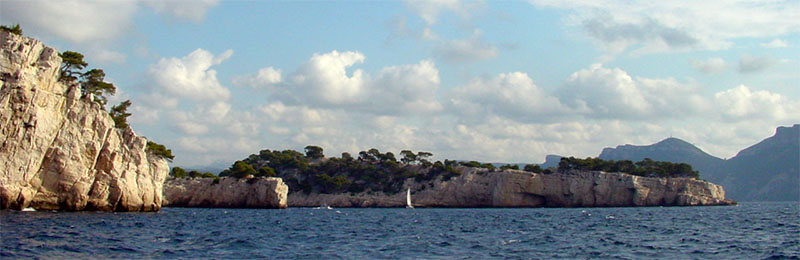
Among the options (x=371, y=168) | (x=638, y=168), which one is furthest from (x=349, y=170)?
(x=638, y=168)

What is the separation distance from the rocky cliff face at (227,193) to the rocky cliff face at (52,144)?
40.6 meters

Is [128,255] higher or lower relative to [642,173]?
lower

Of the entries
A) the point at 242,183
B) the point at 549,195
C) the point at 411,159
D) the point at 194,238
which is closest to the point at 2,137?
the point at 194,238

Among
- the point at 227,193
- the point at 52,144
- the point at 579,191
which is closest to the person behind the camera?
the point at 52,144

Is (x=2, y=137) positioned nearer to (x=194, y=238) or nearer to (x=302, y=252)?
(x=194, y=238)

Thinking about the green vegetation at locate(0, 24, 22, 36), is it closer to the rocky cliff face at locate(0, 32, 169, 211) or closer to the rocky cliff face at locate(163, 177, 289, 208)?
the rocky cliff face at locate(0, 32, 169, 211)

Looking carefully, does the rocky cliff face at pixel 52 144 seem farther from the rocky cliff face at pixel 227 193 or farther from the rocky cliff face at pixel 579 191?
the rocky cliff face at pixel 579 191

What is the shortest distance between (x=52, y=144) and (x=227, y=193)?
176 feet

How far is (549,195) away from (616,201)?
44.7 ft

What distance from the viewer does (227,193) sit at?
346 feet

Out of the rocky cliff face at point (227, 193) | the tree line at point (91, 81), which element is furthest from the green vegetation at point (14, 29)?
the rocky cliff face at point (227, 193)

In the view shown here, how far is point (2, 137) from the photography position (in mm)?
48625

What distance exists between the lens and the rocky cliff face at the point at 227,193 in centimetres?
10375

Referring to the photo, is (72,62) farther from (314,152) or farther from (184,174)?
(314,152)
